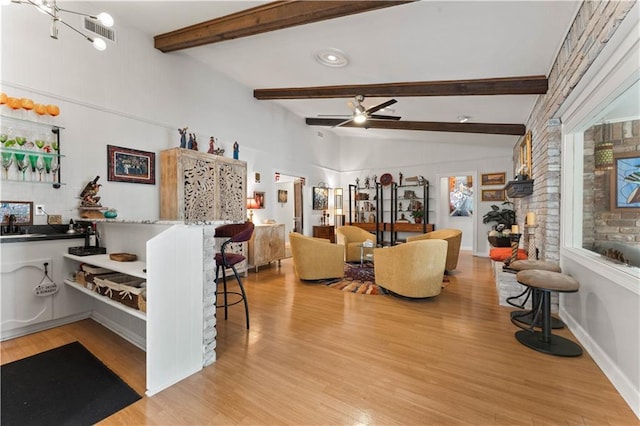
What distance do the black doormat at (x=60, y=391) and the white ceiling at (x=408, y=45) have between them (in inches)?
144

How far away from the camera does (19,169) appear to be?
279 centimetres

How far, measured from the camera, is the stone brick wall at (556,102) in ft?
6.19

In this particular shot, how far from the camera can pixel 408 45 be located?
2977mm

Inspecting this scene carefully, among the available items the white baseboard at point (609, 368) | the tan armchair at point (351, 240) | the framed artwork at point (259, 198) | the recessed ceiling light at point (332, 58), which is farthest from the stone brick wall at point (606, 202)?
the framed artwork at point (259, 198)

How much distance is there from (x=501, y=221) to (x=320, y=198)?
183 inches

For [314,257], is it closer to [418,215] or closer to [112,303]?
[112,303]

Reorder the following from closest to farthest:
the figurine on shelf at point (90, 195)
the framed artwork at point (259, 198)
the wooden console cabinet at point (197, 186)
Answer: the figurine on shelf at point (90, 195), the wooden console cabinet at point (197, 186), the framed artwork at point (259, 198)

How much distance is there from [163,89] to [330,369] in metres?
4.37

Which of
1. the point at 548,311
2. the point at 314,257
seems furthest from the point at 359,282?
the point at 548,311

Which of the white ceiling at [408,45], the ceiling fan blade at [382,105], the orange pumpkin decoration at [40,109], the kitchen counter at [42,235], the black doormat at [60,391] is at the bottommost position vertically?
the black doormat at [60,391]

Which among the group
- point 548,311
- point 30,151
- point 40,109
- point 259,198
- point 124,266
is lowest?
point 548,311

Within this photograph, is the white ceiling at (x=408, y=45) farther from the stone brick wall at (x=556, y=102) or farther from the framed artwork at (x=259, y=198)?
the framed artwork at (x=259, y=198)

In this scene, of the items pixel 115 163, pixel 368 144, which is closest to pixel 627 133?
pixel 115 163

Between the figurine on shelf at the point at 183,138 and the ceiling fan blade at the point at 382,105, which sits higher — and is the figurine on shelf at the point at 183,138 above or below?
below
